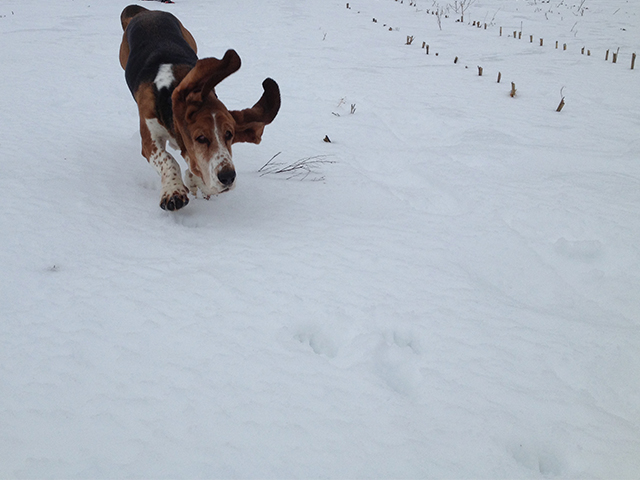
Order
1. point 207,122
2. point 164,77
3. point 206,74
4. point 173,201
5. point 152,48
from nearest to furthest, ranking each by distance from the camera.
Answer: point 206,74 → point 207,122 → point 173,201 → point 164,77 → point 152,48

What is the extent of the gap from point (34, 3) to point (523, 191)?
11875mm

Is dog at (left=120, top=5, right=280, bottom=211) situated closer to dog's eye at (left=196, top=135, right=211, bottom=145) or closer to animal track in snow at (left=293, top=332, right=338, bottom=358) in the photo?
dog's eye at (left=196, top=135, right=211, bottom=145)

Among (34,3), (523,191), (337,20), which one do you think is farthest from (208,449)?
(34,3)

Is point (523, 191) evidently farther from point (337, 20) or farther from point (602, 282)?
point (337, 20)

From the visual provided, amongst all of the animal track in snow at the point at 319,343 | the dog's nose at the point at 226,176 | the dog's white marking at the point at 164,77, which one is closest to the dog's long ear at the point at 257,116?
the dog's nose at the point at 226,176

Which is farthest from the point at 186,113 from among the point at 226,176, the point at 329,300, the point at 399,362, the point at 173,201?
the point at 399,362

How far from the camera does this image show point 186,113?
8.02 feet

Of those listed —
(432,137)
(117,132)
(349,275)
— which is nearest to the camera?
(349,275)

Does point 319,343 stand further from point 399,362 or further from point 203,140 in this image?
point 203,140

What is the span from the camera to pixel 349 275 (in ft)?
7.11

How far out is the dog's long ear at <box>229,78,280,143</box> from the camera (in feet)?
8.84

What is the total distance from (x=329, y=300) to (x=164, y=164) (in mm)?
1610

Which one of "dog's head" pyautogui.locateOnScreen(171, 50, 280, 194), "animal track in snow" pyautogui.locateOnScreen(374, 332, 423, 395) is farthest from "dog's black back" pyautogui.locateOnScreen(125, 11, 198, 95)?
"animal track in snow" pyautogui.locateOnScreen(374, 332, 423, 395)

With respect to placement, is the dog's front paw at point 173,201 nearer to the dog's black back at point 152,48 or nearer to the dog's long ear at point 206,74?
the dog's long ear at point 206,74
